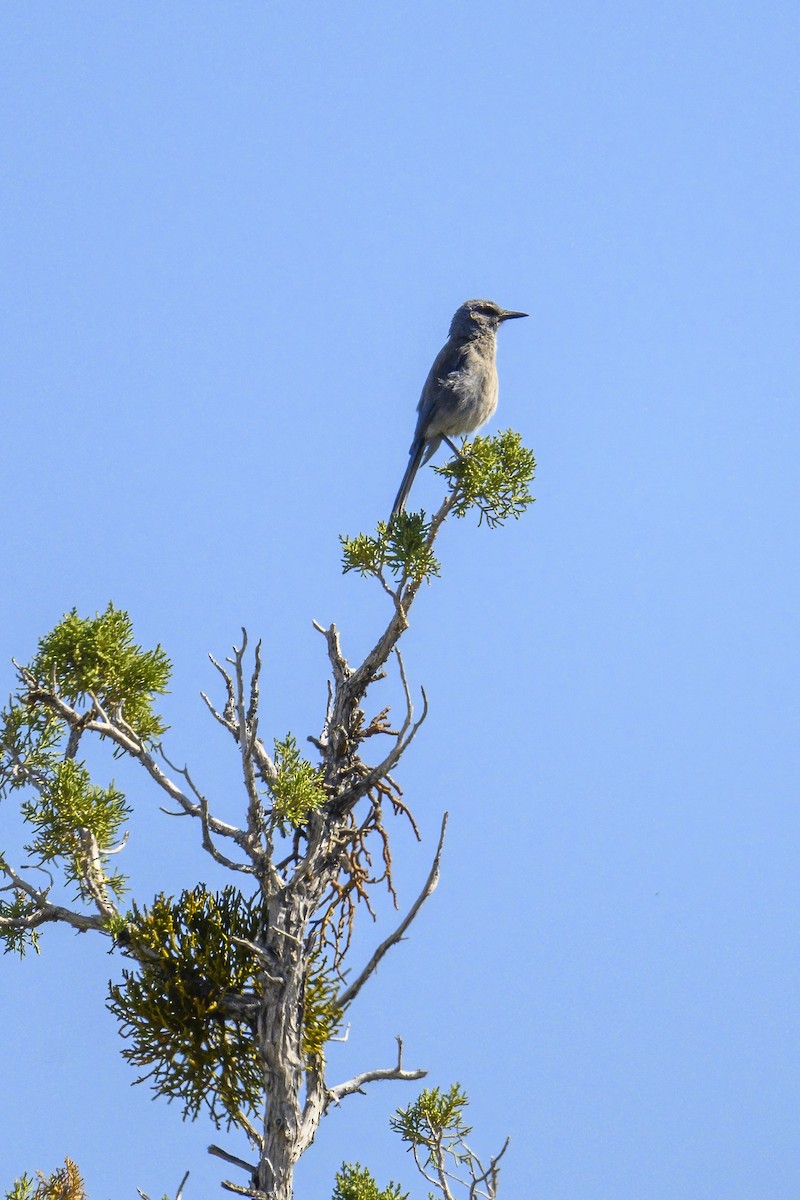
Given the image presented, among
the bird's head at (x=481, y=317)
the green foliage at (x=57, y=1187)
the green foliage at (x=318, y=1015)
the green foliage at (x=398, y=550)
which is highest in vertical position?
the bird's head at (x=481, y=317)

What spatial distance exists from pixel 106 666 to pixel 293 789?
963mm

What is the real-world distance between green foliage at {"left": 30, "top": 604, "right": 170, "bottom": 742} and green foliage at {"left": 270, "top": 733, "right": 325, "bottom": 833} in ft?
2.12

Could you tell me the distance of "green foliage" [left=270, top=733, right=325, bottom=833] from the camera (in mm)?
4895

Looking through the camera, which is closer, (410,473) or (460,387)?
(410,473)

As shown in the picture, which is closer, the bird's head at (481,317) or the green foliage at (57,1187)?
the green foliage at (57,1187)

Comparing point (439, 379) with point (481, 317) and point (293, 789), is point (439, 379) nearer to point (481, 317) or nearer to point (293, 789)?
point (481, 317)

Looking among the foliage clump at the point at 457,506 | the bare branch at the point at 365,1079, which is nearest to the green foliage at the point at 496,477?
the foliage clump at the point at 457,506

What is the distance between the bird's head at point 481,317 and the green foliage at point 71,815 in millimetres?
5154

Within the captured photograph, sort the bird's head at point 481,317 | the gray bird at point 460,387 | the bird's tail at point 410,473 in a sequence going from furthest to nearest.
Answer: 1. the bird's head at point 481,317
2. the gray bird at point 460,387
3. the bird's tail at point 410,473

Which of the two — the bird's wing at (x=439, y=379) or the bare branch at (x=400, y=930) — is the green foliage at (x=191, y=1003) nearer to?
the bare branch at (x=400, y=930)

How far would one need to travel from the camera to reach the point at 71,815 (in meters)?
4.98

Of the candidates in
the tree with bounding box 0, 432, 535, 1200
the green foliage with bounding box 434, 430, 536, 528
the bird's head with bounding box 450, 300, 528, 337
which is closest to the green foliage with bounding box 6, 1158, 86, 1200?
the tree with bounding box 0, 432, 535, 1200

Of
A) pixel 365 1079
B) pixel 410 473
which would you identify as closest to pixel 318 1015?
pixel 365 1079

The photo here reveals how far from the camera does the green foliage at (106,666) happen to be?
511 cm
